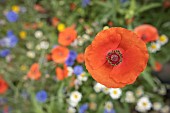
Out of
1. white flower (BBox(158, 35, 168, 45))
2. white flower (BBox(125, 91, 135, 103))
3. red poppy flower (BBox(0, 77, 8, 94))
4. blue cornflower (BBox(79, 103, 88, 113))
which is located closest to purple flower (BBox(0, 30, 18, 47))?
red poppy flower (BBox(0, 77, 8, 94))

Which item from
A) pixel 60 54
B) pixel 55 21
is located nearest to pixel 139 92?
pixel 60 54

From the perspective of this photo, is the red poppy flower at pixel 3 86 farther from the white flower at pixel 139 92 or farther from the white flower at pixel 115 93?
the white flower at pixel 139 92

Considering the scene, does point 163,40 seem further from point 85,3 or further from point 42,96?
point 42,96

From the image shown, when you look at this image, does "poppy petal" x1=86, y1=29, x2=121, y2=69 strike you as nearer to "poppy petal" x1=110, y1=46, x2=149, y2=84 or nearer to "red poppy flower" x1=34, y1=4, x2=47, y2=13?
"poppy petal" x1=110, y1=46, x2=149, y2=84

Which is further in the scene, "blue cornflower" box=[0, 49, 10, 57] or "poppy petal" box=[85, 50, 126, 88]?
"blue cornflower" box=[0, 49, 10, 57]

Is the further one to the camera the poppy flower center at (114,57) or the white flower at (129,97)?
the white flower at (129,97)

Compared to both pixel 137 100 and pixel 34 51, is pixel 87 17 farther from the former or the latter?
pixel 137 100

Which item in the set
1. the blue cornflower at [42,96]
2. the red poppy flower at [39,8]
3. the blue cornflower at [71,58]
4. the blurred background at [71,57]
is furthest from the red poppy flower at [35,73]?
the red poppy flower at [39,8]

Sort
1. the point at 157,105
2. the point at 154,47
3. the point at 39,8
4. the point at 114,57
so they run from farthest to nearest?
1. the point at 39,8
2. the point at 157,105
3. the point at 154,47
4. the point at 114,57
